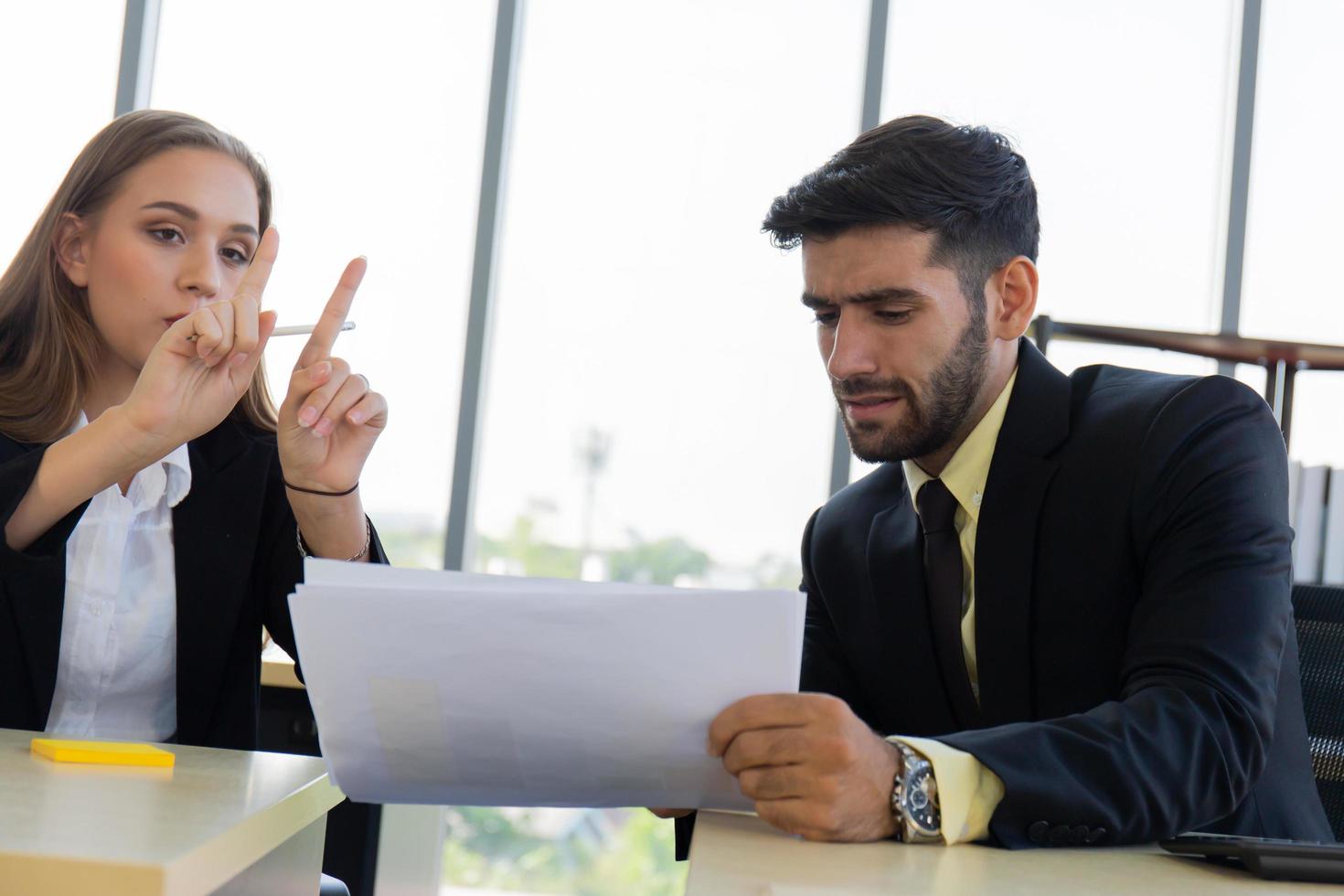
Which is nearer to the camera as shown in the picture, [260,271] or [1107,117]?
[260,271]

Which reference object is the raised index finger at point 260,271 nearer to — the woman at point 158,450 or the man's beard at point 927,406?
the woman at point 158,450

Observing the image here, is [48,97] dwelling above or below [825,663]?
above

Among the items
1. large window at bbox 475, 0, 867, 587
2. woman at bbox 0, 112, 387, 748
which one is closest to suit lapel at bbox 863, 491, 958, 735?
woman at bbox 0, 112, 387, 748

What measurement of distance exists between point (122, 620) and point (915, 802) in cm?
93

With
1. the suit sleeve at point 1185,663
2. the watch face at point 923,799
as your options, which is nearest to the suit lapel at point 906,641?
the suit sleeve at point 1185,663

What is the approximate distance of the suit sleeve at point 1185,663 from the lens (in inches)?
34.9

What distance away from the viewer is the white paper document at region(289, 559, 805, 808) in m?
0.79

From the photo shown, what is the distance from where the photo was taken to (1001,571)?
127 centimetres

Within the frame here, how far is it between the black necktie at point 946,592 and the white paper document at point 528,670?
0.51 meters

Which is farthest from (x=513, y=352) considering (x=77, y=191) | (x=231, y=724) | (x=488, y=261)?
(x=231, y=724)

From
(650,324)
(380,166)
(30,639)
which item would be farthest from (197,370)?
(380,166)

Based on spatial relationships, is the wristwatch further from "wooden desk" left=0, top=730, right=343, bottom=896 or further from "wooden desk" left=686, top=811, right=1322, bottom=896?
"wooden desk" left=0, top=730, right=343, bottom=896

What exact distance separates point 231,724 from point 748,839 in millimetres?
767

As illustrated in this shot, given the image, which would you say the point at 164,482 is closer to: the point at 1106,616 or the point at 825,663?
the point at 825,663
